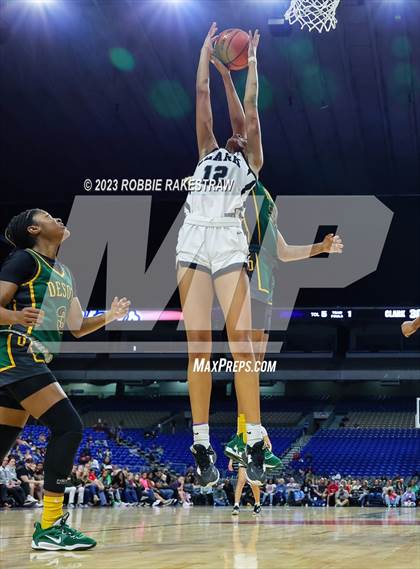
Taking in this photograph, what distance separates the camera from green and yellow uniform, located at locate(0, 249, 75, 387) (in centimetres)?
518

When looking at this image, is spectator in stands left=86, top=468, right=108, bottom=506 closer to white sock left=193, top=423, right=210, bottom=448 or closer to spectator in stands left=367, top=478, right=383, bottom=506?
spectator in stands left=367, top=478, right=383, bottom=506

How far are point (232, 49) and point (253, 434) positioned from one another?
111 inches

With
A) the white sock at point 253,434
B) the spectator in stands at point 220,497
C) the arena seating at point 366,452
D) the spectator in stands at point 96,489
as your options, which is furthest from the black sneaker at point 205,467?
the arena seating at point 366,452

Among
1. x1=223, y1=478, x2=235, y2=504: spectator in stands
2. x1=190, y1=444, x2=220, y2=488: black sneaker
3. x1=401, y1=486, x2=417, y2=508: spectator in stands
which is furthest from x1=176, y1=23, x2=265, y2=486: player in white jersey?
x1=401, y1=486, x2=417, y2=508: spectator in stands

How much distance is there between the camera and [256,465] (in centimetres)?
480

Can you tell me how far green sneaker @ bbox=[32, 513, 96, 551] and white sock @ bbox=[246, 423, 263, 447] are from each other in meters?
1.58

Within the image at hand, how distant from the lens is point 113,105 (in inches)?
721

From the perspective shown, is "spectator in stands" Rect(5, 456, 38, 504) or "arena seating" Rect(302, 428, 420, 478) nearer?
"spectator in stands" Rect(5, 456, 38, 504)

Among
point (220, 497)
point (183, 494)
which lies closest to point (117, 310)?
point (183, 494)

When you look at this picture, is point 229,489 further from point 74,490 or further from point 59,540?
point 59,540

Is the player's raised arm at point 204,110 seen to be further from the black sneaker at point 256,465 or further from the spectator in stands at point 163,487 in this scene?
the spectator in stands at point 163,487

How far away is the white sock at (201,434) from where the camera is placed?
16.1 ft

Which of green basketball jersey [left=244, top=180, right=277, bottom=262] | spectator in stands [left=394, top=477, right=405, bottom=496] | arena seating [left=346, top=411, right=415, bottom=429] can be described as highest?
arena seating [left=346, top=411, right=415, bottom=429]
